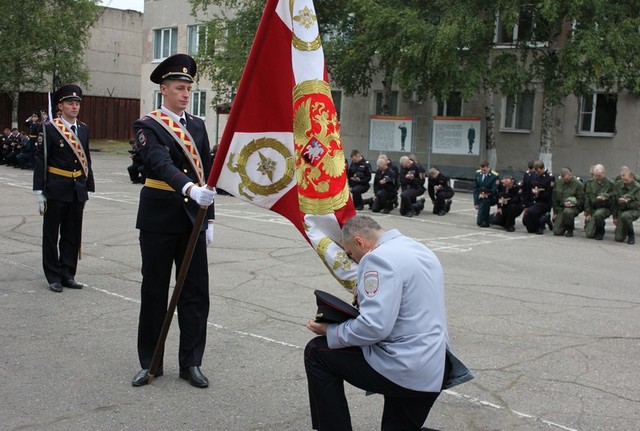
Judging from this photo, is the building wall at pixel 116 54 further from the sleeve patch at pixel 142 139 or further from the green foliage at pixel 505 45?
the sleeve patch at pixel 142 139

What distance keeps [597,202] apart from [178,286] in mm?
13230

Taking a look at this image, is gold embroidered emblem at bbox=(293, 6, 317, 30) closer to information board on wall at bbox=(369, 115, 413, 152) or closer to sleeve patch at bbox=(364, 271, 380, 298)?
sleeve patch at bbox=(364, 271, 380, 298)

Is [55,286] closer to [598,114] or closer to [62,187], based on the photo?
A: [62,187]

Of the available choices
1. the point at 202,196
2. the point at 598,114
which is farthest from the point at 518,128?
the point at 202,196

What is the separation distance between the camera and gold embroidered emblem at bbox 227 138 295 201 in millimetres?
5344

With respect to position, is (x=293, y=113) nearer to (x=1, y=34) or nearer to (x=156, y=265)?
(x=156, y=265)

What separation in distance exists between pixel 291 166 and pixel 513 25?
20.5 metres

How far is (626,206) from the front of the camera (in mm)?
16531

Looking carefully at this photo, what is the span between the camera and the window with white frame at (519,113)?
30.3 m

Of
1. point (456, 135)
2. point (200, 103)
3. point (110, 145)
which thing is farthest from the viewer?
point (110, 145)

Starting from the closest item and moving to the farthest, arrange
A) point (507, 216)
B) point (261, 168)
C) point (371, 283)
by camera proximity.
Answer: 1. point (371, 283)
2. point (261, 168)
3. point (507, 216)

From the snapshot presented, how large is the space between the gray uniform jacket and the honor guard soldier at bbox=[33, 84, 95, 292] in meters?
5.51

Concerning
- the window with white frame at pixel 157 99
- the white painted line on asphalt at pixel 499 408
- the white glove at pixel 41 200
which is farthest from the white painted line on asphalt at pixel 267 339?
the window with white frame at pixel 157 99

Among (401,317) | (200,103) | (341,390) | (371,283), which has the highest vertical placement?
(200,103)
